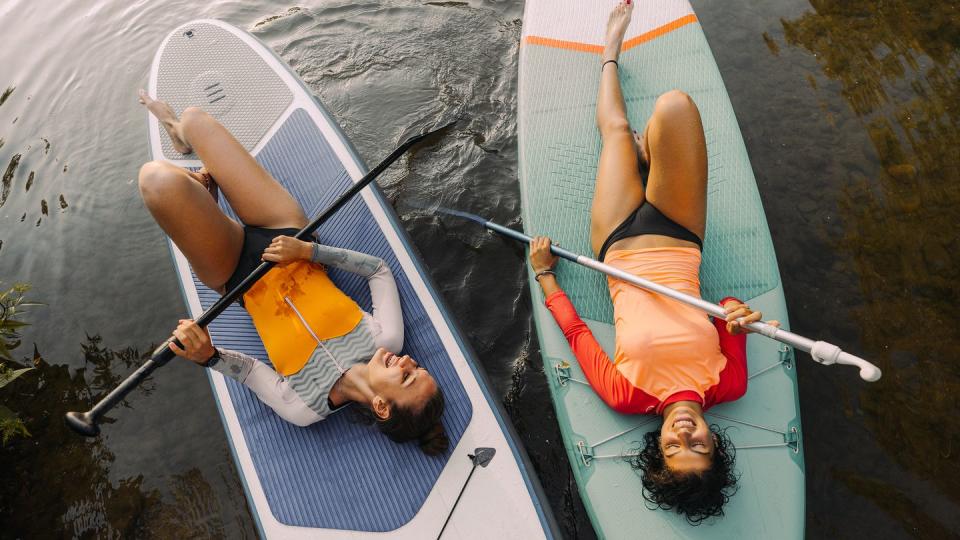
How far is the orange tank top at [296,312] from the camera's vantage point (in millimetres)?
3039

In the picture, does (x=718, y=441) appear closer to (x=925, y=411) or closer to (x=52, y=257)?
(x=925, y=411)

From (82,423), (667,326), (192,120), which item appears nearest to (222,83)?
(192,120)

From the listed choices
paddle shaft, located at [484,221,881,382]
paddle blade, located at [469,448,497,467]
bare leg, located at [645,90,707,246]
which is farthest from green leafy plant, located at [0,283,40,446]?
bare leg, located at [645,90,707,246]

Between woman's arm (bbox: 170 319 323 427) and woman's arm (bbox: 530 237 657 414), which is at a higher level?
woman's arm (bbox: 170 319 323 427)

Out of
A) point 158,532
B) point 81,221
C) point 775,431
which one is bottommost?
point 158,532

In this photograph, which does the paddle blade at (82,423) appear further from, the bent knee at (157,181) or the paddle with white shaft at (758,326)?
the paddle with white shaft at (758,326)

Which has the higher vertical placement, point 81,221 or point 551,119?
point 551,119

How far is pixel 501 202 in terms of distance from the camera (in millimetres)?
4797

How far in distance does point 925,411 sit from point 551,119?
3035 millimetres

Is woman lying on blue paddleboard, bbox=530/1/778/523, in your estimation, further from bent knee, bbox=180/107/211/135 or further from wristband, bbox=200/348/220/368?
bent knee, bbox=180/107/211/135

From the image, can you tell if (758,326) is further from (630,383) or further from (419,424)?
(419,424)

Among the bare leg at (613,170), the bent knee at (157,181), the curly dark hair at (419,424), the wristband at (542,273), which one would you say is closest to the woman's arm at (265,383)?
the curly dark hair at (419,424)

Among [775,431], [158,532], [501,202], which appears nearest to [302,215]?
[501,202]

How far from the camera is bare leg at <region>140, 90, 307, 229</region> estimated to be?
3305mm
